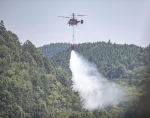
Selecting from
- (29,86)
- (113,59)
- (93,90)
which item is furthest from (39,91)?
(113,59)

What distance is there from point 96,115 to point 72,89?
3174 centimetres

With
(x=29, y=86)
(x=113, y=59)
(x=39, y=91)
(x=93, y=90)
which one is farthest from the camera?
(x=113, y=59)

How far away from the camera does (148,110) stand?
59344 mm

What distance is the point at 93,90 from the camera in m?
110

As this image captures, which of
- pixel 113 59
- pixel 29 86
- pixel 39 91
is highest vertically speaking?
pixel 113 59

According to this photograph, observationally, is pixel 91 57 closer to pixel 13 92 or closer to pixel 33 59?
pixel 33 59

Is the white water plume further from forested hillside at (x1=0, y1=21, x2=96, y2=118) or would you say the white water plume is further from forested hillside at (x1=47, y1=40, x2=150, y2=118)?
forested hillside at (x1=47, y1=40, x2=150, y2=118)

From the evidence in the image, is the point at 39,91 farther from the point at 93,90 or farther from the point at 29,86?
the point at 93,90

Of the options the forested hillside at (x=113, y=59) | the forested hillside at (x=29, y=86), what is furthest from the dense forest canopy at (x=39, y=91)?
the forested hillside at (x=113, y=59)

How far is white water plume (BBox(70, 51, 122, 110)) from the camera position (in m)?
96.6

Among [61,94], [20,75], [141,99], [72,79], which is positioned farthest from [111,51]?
[141,99]

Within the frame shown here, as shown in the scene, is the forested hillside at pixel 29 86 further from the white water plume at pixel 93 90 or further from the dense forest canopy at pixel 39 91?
the white water plume at pixel 93 90

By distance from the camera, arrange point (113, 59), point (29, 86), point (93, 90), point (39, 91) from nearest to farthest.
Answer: point (29, 86) → point (39, 91) → point (93, 90) → point (113, 59)

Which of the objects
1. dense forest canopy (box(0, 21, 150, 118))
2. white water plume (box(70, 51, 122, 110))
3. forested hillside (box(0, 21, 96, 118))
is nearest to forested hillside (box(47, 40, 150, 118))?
white water plume (box(70, 51, 122, 110))
